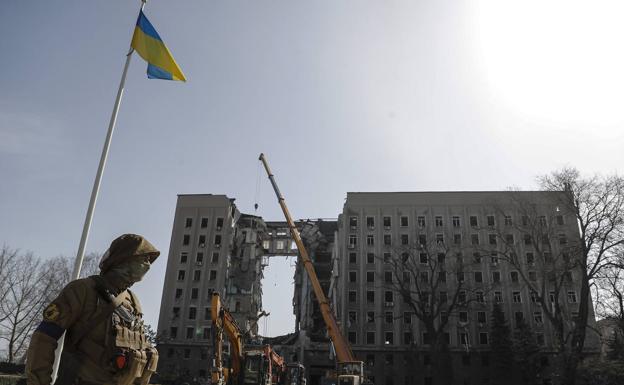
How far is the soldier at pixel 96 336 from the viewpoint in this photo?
Result: 2.61 meters

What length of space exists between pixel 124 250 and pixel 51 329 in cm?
73

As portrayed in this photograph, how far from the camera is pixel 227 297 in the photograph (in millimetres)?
53875

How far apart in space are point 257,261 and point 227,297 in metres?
6.99

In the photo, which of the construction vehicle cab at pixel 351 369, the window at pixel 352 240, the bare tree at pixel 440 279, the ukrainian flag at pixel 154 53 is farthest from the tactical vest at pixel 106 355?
the window at pixel 352 240

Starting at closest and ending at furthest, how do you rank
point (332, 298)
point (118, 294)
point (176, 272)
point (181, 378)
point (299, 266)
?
point (118, 294) < point (181, 378) < point (176, 272) < point (332, 298) < point (299, 266)

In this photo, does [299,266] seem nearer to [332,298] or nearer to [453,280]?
[332,298]

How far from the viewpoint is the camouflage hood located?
3.21m

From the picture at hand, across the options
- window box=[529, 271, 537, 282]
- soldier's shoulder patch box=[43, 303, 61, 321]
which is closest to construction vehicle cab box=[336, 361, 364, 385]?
soldier's shoulder patch box=[43, 303, 61, 321]

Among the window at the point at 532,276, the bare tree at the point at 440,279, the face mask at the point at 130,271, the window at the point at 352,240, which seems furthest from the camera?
the window at the point at 352,240

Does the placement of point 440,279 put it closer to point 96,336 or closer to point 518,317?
point 518,317

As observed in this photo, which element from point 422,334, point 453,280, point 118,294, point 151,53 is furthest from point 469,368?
point 118,294

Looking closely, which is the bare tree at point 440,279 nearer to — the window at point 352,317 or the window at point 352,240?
the window at point 352,240

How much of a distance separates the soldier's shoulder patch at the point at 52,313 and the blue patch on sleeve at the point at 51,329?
0.03 m

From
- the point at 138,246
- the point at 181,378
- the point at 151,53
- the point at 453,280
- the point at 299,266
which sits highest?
the point at 299,266
